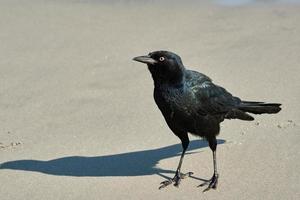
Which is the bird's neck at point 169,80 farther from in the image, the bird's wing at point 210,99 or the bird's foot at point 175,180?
the bird's foot at point 175,180

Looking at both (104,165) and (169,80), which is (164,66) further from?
(104,165)

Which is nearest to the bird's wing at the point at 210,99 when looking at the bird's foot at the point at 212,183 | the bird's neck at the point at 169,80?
the bird's neck at the point at 169,80

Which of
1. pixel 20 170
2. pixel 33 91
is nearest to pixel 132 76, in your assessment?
pixel 33 91

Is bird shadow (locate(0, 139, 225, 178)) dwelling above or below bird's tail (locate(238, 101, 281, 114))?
below

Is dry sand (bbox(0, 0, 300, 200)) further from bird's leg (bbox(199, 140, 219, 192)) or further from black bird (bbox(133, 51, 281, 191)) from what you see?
black bird (bbox(133, 51, 281, 191))

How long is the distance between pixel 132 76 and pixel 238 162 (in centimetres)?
234

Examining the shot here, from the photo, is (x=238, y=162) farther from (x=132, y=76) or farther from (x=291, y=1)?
(x=291, y=1)

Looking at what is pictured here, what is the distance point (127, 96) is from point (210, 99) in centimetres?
185

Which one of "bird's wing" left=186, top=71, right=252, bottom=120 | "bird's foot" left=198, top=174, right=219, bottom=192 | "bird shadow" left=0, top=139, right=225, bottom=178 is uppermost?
"bird's wing" left=186, top=71, right=252, bottom=120

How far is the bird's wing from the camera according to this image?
5.59 meters

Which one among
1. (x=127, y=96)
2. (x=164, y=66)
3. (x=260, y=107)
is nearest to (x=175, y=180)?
(x=164, y=66)

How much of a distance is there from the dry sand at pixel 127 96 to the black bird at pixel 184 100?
0.36 metres

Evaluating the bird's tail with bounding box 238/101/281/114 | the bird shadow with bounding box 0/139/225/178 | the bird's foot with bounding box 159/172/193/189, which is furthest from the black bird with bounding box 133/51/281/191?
the bird shadow with bounding box 0/139/225/178

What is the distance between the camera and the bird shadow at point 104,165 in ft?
19.3
